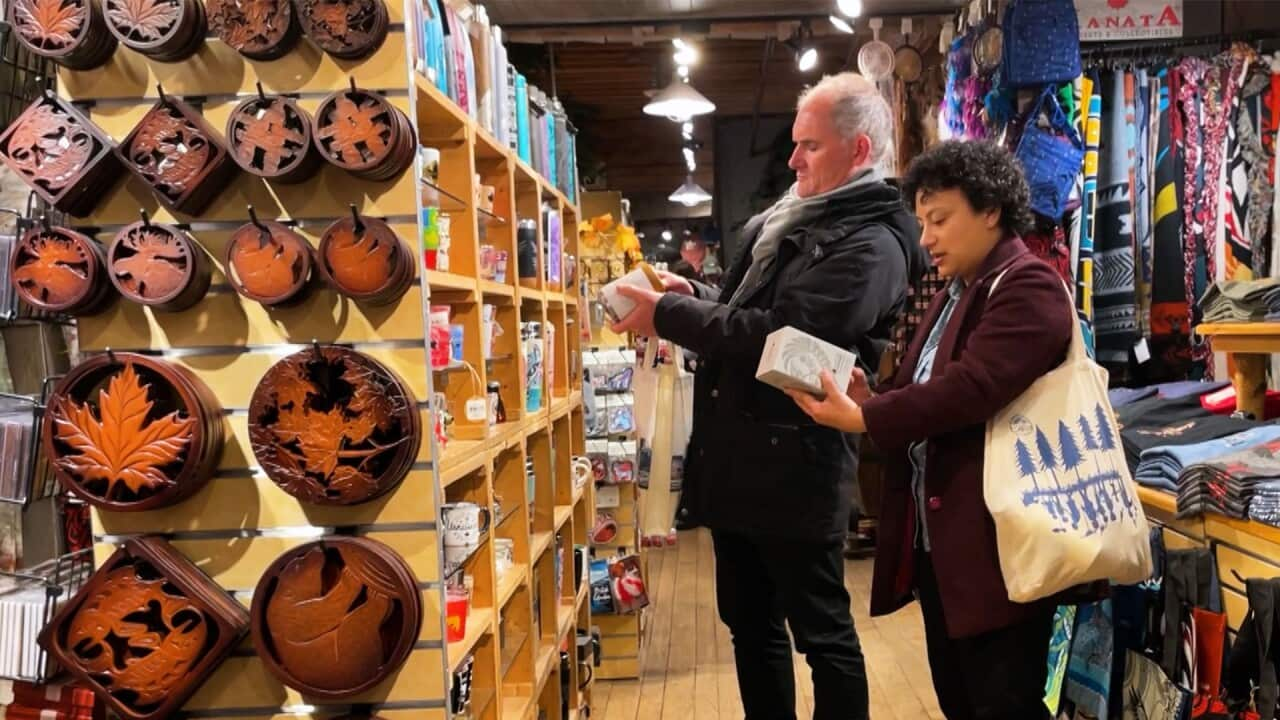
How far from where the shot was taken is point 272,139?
1.57m

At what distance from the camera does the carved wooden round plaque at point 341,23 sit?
1576mm

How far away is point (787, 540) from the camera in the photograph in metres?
2.09

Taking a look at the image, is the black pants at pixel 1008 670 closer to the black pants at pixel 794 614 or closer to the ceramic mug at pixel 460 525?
the black pants at pixel 794 614

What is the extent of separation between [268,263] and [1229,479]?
85.7 inches

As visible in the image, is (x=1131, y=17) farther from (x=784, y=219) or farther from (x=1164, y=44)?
(x=784, y=219)

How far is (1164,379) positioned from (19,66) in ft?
12.6

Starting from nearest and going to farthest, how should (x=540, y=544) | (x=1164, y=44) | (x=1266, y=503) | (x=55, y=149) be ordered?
(x=55, y=149), (x=1266, y=503), (x=540, y=544), (x=1164, y=44)

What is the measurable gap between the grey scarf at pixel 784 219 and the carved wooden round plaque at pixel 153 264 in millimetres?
1166

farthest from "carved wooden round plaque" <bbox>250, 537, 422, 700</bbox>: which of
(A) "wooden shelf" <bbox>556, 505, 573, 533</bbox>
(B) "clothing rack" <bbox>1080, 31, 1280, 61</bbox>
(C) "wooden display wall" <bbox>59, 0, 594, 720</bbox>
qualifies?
(B) "clothing rack" <bbox>1080, 31, 1280, 61</bbox>

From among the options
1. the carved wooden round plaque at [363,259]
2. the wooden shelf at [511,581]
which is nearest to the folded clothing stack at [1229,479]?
the wooden shelf at [511,581]

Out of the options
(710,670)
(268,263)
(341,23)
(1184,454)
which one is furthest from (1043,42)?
(710,670)

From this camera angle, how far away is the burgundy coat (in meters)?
1.68

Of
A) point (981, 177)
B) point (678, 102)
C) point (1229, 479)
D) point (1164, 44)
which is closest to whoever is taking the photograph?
point (981, 177)

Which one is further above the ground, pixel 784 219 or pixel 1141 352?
pixel 784 219
